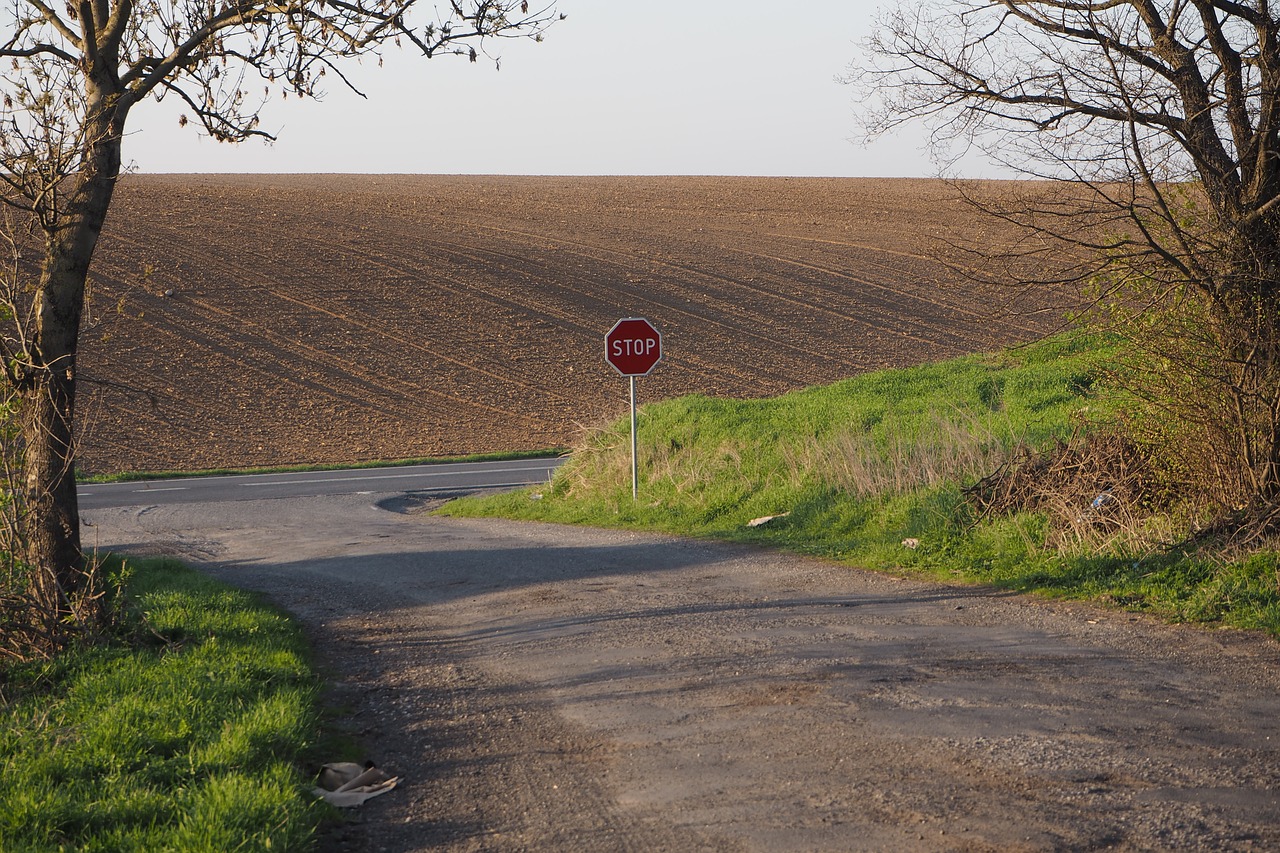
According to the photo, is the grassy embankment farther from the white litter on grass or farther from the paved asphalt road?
the white litter on grass

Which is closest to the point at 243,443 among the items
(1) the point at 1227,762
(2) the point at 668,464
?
(2) the point at 668,464

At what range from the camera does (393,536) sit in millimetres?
14820

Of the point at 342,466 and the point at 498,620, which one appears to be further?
the point at 342,466

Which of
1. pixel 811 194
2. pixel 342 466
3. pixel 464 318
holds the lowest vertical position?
pixel 342 466

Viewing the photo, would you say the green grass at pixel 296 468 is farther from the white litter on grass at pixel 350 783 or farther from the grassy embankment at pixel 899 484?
the white litter on grass at pixel 350 783

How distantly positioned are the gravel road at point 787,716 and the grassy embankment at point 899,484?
2.57ft

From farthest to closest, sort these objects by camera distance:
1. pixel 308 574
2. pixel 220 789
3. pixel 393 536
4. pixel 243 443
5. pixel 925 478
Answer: pixel 243 443 → pixel 393 536 → pixel 925 478 → pixel 308 574 → pixel 220 789

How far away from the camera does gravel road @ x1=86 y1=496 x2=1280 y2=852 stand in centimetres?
455

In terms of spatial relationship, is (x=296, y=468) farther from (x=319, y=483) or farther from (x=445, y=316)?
(x=445, y=316)

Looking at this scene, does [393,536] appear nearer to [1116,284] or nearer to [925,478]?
[925,478]

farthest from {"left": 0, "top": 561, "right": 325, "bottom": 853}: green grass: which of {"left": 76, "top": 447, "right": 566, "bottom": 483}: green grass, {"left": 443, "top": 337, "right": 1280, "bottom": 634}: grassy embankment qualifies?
{"left": 76, "top": 447, "right": 566, "bottom": 483}: green grass

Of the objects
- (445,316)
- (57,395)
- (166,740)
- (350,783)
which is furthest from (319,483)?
(350,783)

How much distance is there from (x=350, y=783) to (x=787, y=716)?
84.3 inches

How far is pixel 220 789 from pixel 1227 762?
14.0ft
